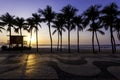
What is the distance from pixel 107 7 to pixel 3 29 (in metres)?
31.1

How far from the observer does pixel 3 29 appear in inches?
2509

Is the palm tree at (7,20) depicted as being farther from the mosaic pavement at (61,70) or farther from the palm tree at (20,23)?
the mosaic pavement at (61,70)

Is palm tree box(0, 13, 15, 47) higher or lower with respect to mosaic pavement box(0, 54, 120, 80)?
higher

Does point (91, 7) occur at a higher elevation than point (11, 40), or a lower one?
higher

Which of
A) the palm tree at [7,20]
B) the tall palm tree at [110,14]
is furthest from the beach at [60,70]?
the palm tree at [7,20]

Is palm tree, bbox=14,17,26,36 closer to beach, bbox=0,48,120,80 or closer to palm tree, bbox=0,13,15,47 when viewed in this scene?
palm tree, bbox=0,13,15,47

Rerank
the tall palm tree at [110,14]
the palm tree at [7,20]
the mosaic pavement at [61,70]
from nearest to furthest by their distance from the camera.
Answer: the mosaic pavement at [61,70] < the tall palm tree at [110,14] < the palm tree at [7,20]

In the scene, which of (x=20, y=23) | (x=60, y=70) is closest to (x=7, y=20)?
(x=20, y=23)

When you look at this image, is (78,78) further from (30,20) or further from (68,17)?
(30,20)

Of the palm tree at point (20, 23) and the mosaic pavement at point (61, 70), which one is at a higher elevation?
the palm tree at point (20, 23)

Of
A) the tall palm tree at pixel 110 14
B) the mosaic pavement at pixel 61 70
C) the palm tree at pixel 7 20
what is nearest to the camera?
the mosaic pavement at pixel 61 70

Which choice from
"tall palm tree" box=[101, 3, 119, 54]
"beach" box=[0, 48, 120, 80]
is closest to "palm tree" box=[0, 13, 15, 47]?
"tall palm tree" box=[101, 3, 119, 54]

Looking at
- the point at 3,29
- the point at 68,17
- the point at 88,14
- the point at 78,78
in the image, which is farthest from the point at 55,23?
the point at 78,78

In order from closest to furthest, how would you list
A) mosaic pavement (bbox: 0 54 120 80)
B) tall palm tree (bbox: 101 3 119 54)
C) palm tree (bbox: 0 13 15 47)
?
mosaic pavement (bbox: 0 54 120 80), tall palm tree (bbox: 101 3 119 54), palm tree (bbox: 0 13 15 47)
